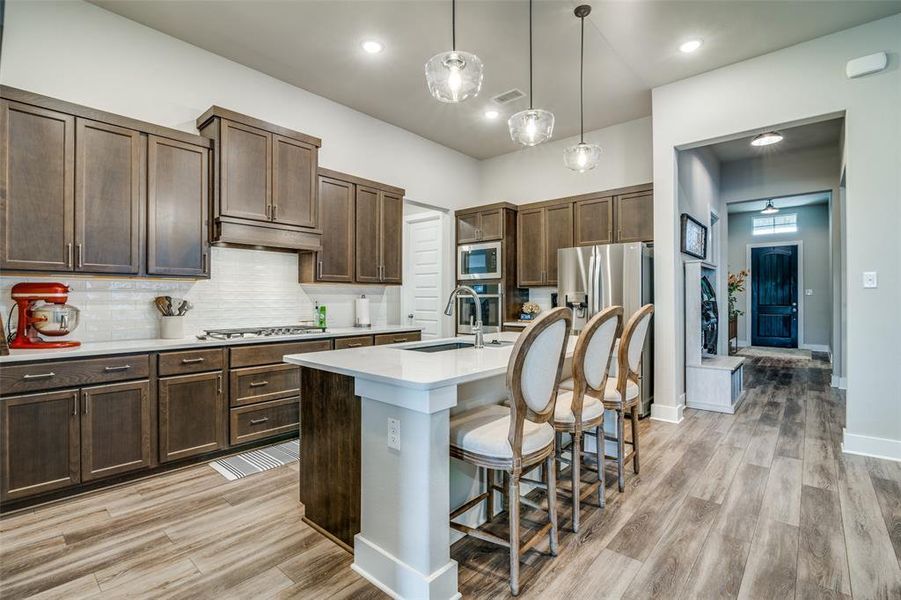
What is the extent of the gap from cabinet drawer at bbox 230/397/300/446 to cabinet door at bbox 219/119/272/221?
149 centimetres

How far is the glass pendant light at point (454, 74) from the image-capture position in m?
2.23

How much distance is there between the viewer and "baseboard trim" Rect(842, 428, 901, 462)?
10.1 ft

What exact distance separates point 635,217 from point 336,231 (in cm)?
309

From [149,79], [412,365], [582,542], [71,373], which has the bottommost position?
[582,542]

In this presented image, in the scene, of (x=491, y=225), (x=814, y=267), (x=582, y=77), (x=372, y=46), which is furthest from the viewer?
(x=814, y=267)

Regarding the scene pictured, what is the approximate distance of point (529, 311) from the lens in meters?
5.29

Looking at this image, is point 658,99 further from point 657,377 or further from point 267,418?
point 267,418

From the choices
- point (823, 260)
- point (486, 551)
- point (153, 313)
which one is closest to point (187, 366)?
point (153, 313)

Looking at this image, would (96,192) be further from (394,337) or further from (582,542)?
(582,542)

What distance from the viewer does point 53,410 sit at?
244 cm

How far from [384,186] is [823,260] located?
9.21 meters

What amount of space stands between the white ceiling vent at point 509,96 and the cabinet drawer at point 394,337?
99.6 inches

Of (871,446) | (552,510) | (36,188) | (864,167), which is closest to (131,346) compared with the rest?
(36,188)

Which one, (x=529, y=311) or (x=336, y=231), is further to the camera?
(x=529, y=311)
